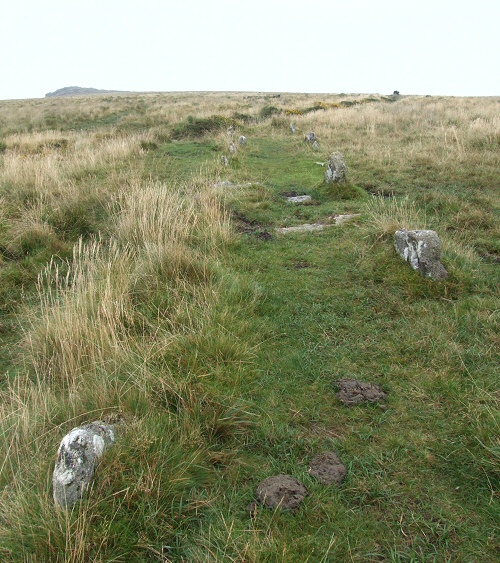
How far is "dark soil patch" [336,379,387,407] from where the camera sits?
10.4 ft

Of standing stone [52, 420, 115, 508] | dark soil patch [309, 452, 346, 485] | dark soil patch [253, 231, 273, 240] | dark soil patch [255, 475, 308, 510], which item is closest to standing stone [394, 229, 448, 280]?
dark soil patch [253, 231, 273, 240]

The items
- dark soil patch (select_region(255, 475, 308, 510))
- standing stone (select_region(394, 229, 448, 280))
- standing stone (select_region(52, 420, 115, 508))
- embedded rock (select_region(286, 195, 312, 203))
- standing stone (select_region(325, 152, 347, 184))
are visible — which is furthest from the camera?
standing stone (select_region(325, 152, 347, 184))

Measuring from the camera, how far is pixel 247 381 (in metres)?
3.37

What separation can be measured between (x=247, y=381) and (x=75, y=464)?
58.8 inches

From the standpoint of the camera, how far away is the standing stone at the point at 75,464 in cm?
207

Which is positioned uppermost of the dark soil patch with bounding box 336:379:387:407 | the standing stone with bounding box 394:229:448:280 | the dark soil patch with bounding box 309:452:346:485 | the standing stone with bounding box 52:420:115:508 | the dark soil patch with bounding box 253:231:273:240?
the standing stone with bounding box 394:229:448:280

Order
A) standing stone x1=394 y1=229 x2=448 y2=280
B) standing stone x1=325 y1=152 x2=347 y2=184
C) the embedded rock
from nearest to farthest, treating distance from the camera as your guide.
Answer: standing stone x1=394 y1=229 x2=448 y2=280 → the embedded rock → standing stone x1=325 y1=152 x2=347 y2=184

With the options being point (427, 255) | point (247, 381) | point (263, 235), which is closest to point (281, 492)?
point (247, 381)

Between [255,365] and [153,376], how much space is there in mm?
905

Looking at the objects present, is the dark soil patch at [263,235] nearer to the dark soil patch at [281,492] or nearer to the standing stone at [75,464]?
the dark soil patch at [281,492]

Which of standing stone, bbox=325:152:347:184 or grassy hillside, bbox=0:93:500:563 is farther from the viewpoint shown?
standing stone, bbox=325:152:347:184

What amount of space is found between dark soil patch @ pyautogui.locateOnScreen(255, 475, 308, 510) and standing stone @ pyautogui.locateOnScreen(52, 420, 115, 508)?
88cm

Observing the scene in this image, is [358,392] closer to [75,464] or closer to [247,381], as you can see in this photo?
[247,381]

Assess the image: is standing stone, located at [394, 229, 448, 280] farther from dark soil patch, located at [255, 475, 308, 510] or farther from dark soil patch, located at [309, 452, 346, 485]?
dark soil patch, located at [255, 475, 308, 510]
